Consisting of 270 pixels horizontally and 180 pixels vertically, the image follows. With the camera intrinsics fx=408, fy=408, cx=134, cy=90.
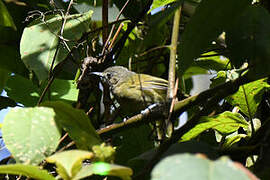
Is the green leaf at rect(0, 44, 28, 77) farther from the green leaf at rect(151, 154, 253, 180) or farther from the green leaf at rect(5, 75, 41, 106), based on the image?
the green leaf at rect(151, 154, 253, 180)

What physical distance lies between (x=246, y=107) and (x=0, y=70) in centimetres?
117

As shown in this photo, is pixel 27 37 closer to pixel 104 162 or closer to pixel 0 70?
pixel 0 70

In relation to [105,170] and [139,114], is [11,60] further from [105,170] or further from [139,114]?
[105,170]

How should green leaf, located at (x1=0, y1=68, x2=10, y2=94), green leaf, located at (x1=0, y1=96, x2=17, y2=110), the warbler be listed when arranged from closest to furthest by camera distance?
green leaf, located at (x1=0, y1=68, x2=10, y2=94), green leaf, located at (x1=0, y1=96, x2=17, y2=110), the warbler

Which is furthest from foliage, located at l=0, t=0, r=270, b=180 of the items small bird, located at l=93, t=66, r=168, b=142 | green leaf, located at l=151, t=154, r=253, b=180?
small bird, located at l=93, t=66, r=168, b=142

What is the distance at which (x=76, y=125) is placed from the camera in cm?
117

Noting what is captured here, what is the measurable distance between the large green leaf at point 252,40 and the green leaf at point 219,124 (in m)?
0.37

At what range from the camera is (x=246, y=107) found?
166 cm

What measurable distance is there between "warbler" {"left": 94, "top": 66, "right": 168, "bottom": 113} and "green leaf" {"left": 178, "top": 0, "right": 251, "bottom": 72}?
42.8 inches

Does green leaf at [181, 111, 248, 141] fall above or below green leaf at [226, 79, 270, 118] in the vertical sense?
below

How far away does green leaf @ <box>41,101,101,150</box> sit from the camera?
44.3 inches

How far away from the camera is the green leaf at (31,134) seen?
1.07 m

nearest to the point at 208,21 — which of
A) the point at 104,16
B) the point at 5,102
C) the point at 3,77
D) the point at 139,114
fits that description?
the point at 139,114

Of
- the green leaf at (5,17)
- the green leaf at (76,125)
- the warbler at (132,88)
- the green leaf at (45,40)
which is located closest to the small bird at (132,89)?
the warbler at (132,88)
